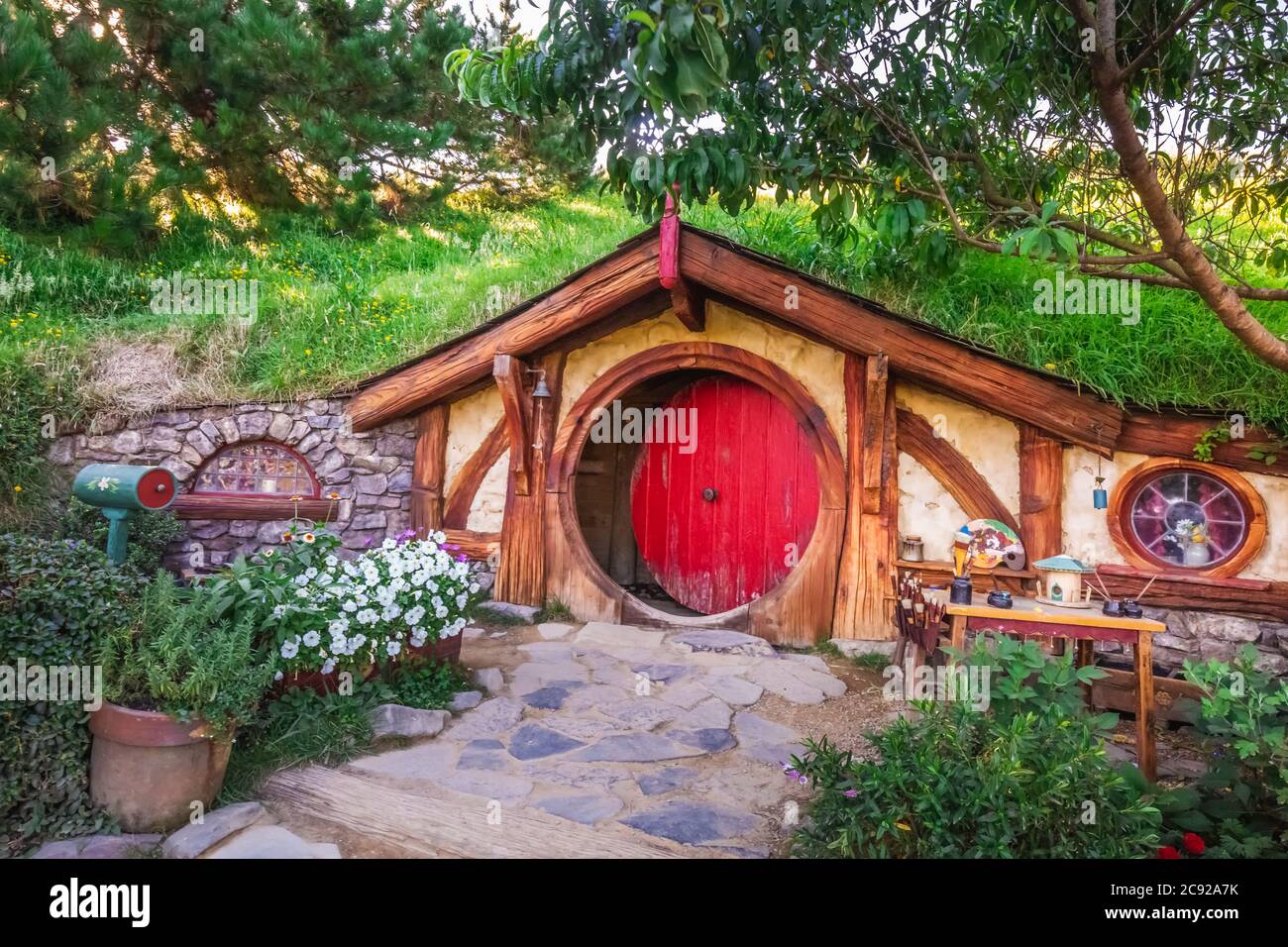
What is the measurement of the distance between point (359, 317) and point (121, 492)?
3.16 meters

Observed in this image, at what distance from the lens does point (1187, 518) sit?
4852mm

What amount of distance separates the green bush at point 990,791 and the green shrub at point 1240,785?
0.21m

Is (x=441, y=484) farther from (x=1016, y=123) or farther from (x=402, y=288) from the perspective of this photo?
(x=1016, y=123)

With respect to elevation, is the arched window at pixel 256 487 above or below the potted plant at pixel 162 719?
above

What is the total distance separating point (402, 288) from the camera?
8.14 metres

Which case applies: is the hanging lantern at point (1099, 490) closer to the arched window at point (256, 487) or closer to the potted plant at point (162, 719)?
the potted plant at point (162, 719)

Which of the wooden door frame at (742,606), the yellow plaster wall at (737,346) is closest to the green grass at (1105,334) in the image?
the yellow plaster wall at (737,346)

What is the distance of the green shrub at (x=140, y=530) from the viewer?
632 cm

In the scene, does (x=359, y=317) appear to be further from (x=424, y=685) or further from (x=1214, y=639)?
(x=1214, y=639)

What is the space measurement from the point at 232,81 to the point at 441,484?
561 centimetres

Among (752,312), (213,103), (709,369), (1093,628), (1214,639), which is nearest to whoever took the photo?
(1093,628)

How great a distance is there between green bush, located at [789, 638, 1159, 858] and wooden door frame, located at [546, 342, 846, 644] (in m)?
2.70

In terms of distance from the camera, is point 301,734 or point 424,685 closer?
point 301,734

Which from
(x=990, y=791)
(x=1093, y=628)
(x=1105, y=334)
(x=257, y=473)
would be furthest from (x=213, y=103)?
(x=990, y=791)
